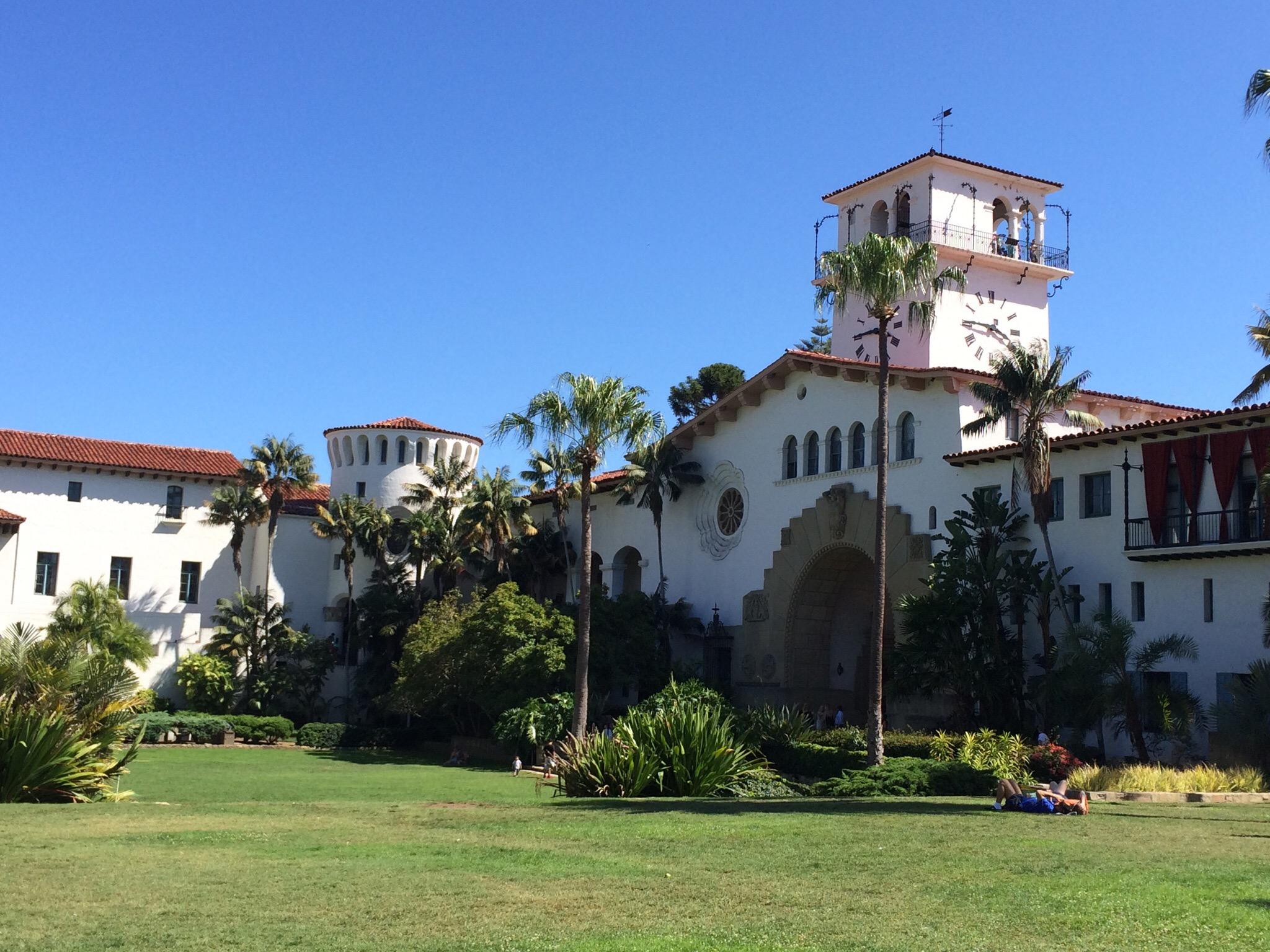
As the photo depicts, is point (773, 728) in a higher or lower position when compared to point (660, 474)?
lower

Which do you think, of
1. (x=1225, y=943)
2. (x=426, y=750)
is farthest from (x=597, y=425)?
(x=1225, y=943)

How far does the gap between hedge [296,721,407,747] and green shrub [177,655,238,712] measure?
427 centimetres

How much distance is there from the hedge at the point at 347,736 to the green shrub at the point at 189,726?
131 inches

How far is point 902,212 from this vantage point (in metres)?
51.3

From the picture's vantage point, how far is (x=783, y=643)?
45406 mm

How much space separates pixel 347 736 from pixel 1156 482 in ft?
121

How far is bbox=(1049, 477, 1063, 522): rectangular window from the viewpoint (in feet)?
119

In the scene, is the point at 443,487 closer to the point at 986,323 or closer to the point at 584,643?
the point at 986,323

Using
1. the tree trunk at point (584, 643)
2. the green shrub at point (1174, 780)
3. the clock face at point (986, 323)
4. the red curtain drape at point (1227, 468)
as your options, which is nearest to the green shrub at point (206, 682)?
the tree trunk at point (584, 643)

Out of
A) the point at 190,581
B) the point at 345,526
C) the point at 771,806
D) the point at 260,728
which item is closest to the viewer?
the point at 771,806

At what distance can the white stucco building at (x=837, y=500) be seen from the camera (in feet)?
108

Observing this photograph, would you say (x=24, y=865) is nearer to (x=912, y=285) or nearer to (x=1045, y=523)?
(x=912, y=285)

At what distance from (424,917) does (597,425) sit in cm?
2611

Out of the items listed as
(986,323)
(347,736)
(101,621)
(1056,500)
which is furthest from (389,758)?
(986,323)
